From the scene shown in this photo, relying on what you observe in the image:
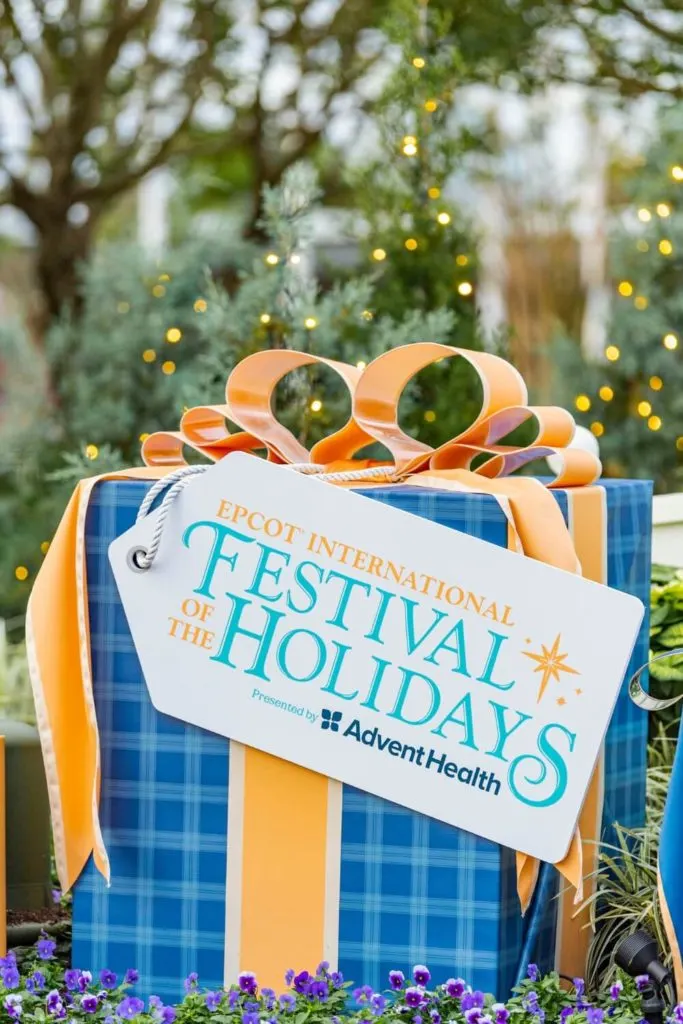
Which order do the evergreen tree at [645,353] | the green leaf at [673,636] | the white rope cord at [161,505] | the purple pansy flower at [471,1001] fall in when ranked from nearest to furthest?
the purple pansy flower at [471,1001] → the white rope cord at [161,505] → the green leaf at [673,636] → the evergreen tree at [645,353]

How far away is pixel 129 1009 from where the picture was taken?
1.34 m

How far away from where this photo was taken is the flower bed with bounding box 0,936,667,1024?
130cm

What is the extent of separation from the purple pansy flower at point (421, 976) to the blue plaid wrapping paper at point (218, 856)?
2 cm

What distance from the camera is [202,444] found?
157 centimetres

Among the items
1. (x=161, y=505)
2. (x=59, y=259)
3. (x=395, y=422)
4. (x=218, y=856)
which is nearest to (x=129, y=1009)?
(x=218, y=856)

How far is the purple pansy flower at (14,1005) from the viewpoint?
4.39 feet

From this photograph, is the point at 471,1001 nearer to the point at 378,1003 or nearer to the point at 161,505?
the point at 378,1003

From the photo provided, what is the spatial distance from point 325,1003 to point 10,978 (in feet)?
1.17

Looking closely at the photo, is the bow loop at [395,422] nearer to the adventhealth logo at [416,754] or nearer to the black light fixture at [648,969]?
the adventhealth logo at [416,754]

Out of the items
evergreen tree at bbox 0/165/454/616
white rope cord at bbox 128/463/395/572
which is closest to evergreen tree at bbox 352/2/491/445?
evergreen tree at bbox 0/165/454/616

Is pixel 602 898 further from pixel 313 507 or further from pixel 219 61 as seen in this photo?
pixel 219 61

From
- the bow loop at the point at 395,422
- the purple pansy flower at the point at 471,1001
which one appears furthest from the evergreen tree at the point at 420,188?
the purple pansy flower at the point at 471,1001

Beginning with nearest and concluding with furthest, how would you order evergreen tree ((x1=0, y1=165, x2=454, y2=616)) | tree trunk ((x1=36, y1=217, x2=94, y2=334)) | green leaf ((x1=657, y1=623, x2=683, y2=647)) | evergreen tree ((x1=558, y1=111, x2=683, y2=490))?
green leaf ((x1=657, y1=623, x2=683, y2=647))
evergreen tree ((x1=0, y1=165, x2=454, y2=616))
evergreen tree ((x1=558, y1=111, x2=683, y2=490))
tree trunk ((x1=36, y1=217, x2=94, y2=334))

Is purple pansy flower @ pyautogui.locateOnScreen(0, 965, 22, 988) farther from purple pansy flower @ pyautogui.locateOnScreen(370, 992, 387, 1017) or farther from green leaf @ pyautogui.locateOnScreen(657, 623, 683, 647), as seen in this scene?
green leaf @ pyautogui.locateOnScreen(657, 623, 683, 647)
